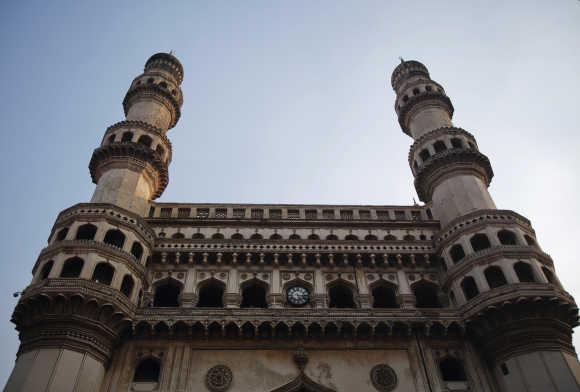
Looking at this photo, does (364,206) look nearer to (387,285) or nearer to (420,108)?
(387,285)

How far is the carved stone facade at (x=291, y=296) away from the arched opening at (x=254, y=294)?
0.20 feet

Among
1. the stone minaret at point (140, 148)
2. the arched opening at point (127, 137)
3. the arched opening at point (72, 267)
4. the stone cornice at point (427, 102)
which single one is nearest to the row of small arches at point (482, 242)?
the stone cornice at point (427, 102)

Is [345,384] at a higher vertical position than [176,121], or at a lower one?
lower

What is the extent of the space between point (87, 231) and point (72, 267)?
6.42 feet

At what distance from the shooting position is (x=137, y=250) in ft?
76.4

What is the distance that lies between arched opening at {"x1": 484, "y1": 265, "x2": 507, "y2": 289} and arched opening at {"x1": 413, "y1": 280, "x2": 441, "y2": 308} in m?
2.66

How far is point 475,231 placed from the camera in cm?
2367

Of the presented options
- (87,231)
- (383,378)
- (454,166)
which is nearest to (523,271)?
(454,166)

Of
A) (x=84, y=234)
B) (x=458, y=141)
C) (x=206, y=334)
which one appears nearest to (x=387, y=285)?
(x=206, y=334)

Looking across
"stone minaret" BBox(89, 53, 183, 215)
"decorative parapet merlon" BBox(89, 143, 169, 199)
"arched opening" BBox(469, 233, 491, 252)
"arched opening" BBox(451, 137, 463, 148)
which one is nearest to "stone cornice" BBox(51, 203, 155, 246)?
"stone minaret" BBox(89, 53, 183, 215)

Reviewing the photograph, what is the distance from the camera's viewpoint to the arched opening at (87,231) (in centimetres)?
2259

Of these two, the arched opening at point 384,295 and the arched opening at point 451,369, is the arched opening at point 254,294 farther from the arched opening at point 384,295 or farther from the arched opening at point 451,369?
the arched opening at point 451,369

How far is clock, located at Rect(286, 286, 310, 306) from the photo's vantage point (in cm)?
2294

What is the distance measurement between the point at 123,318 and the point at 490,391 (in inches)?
586
